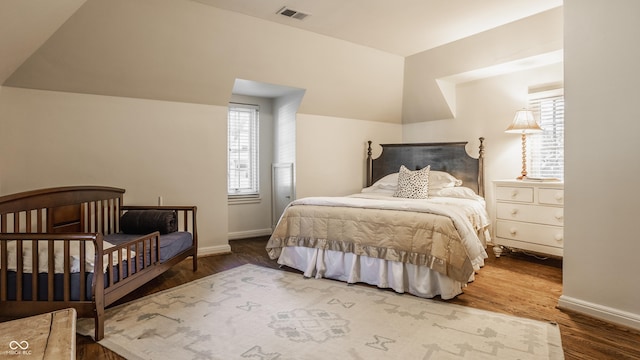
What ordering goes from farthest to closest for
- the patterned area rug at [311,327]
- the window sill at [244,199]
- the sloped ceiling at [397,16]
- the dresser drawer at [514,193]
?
the window sill at [244,199]
the dresser drawer at [514,193]
the sloped ceiling at [397,16]
the patterned area rug at [311,327]

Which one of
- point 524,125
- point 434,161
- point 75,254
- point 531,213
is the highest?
point 524,125

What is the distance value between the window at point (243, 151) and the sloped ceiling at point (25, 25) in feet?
8.18

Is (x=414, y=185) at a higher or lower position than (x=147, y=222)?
higher

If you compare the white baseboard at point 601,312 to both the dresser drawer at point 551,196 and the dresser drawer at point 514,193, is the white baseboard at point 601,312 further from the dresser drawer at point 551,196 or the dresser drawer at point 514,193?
the dresser drawer at point 514,193

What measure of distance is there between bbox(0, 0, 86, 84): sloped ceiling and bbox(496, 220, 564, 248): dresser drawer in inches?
180

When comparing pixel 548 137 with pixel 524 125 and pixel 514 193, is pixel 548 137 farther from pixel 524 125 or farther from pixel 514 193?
pixel 514 193

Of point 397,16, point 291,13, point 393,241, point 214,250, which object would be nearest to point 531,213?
point 393,241

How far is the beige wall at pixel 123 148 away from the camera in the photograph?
322 centimetres

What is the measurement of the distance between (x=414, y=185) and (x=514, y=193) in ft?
3.60

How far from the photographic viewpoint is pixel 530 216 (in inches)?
144

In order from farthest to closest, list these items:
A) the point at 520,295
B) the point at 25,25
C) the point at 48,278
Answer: the point at 520,295 → the point at 25,25 → the point at 48,278

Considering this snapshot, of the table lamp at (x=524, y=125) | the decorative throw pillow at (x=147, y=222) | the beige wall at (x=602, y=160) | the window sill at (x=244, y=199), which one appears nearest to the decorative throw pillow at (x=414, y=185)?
the table lamp at (x=524, y=125)

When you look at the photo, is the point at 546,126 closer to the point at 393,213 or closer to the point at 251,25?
the point at 393,213

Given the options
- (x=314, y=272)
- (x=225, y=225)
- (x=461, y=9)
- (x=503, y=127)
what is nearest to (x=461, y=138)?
(x=503, y=127)
